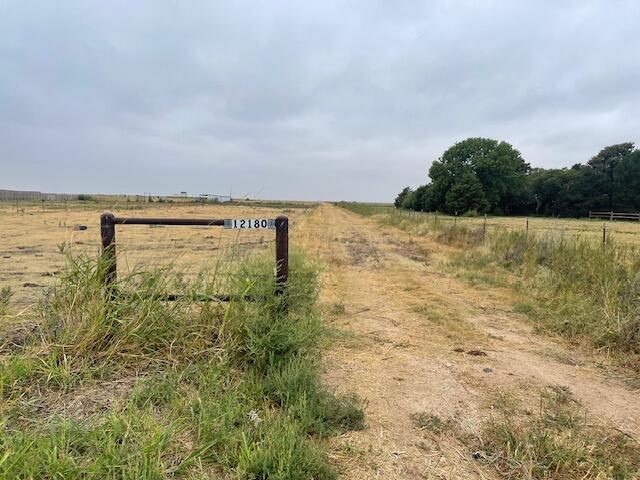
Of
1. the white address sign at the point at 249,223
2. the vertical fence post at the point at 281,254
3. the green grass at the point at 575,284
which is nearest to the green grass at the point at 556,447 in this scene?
the green grass at the point at 575,284

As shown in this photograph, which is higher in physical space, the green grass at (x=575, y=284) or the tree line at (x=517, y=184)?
the tree line at (x=517, y=184)

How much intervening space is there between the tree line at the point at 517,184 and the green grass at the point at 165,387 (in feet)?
230

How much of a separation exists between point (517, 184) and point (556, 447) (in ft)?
295

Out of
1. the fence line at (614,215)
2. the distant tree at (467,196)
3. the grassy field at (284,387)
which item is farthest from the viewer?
the distant tree at (467,196)

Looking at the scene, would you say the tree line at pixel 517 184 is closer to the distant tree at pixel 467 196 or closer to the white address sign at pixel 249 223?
the distant tree at pixel 467 196

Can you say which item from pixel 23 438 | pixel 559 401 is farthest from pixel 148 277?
pixel 559 401

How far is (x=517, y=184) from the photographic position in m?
81.4

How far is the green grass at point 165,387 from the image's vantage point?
209 cm

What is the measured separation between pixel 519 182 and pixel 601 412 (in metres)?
89.8

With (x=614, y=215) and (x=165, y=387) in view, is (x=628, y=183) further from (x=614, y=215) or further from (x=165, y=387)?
(x=165, y=387)

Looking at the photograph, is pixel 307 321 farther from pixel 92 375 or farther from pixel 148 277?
A: pixel 92 375

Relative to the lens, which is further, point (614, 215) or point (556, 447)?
point (614, 215)

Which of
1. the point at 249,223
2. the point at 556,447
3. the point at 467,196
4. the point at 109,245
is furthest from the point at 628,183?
the point at 109,245

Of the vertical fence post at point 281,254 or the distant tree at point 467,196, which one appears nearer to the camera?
the vertical fence post at point 281,254
